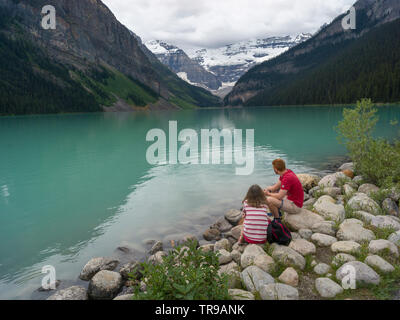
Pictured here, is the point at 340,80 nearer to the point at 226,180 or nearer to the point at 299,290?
the point at 226,180

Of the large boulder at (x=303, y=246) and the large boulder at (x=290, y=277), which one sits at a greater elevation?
the large boulder at (x=303, y=246)

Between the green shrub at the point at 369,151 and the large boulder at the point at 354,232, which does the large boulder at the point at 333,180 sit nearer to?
the green shrub at the point at 369,151

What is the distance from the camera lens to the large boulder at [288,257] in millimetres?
7273

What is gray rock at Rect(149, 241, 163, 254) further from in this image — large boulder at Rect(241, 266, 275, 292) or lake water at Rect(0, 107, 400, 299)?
large boulder at Rect(241, 266, 275, 292)

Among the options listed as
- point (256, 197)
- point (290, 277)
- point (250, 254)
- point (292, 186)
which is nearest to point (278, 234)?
point (250, 254)

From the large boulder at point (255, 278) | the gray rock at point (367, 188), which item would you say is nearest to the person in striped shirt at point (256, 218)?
the large boulder at point (255, 278)

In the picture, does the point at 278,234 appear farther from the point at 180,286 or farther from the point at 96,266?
the point at 96,266

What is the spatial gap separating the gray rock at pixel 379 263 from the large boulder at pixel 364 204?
418 centimetres

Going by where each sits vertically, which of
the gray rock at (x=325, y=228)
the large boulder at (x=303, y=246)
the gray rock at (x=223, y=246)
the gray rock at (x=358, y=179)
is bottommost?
the gray rock at (x=223, y=246)

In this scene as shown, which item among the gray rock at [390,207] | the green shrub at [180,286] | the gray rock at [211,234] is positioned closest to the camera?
the green shrub at [180,286]

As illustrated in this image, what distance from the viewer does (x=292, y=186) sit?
991 cm

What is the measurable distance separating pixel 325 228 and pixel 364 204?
3012mm

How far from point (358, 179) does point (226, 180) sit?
847 cm

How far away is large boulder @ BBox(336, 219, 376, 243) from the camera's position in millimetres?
8195
